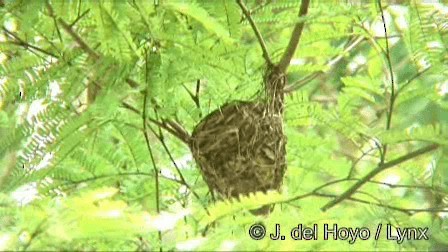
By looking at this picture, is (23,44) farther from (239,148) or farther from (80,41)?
(239,148)

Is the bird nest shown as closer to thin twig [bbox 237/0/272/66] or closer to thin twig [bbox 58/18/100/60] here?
thin twig [bbox 237/0/272/66]

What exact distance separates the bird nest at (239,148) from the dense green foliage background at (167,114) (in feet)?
0.19

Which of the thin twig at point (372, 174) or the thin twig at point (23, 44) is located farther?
the thin twig at point (372, 174)

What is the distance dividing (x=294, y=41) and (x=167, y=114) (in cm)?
31

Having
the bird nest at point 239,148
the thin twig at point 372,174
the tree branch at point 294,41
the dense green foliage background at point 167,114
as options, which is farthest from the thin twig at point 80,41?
the thin twig at point 372,174

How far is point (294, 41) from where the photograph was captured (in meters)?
1.70

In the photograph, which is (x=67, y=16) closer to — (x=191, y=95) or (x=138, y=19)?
(x=138, y=19)

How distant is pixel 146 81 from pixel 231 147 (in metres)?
0.27

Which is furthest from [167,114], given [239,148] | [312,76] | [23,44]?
[312,76]

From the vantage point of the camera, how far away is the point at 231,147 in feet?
5.39

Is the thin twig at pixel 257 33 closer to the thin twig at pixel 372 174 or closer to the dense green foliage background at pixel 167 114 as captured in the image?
the dense green foliage background at pixel 167 114

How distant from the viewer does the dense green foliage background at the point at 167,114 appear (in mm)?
1161

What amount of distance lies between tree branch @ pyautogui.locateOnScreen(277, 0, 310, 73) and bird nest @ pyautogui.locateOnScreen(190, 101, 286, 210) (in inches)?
3.8

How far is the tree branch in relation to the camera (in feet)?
5.47
